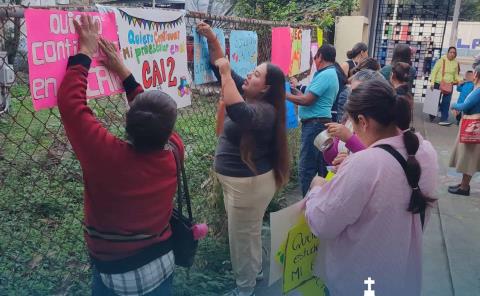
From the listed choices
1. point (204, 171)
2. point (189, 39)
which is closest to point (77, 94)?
point (189, 39)

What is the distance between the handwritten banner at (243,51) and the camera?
3.32 metres

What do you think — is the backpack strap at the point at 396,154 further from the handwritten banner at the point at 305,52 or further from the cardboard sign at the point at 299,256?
the handwritten banner at the point at 305,52

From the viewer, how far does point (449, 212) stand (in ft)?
16.6

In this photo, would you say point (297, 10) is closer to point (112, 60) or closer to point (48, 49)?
point (112, 60)

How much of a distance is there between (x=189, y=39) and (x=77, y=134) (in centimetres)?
155

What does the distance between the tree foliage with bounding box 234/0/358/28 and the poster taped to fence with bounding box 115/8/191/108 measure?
20.8 ft

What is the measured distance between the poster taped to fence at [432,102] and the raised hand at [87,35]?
943 cm

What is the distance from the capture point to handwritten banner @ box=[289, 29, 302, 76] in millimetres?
4996

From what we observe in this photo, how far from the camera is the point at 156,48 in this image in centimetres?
233

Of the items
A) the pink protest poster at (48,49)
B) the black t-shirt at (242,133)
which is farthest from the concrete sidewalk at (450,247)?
the pink protest poster at (48,49)

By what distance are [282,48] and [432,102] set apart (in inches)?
264

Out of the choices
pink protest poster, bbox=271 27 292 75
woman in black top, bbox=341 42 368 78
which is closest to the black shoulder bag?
pink protest poster, bbox=271 27 292 75

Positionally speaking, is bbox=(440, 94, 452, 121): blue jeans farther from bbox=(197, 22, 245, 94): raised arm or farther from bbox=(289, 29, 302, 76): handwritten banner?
bbox=(197, 22, 245, 94): raised arm

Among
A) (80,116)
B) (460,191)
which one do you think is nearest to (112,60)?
(80,116)
